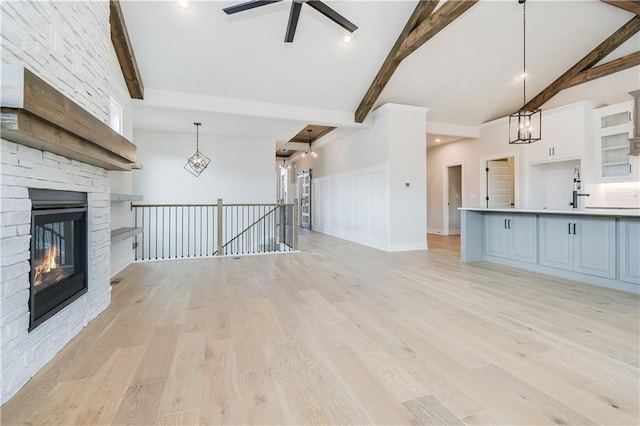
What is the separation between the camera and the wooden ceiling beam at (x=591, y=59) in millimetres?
5158

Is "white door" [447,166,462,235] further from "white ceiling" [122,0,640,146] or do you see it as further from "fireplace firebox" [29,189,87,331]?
"fireplace firebox" [29,189,87,331]

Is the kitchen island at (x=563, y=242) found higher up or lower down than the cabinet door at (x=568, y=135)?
lower down

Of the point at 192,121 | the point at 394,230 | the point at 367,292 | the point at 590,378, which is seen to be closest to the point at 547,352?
the point at 590,378

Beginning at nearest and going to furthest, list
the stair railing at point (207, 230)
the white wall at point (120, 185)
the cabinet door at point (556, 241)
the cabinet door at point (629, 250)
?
1. the cabinet door at point (629, 250)
2. the cabinet door at point (556, 241)
3. the white wall at point (120, 185)
4. the stair railing at point (207, 230)

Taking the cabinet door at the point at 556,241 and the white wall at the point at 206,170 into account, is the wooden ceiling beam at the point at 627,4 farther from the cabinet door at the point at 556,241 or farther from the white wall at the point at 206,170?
the white wall at the point at 206,170

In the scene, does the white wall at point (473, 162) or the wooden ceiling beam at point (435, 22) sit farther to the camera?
the white wall at point (473, 162)

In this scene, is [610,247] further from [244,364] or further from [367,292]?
[244,364]

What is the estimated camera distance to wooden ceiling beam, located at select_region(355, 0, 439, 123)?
434 cm

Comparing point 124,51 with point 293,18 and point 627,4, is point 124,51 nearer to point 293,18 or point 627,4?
point 293,18

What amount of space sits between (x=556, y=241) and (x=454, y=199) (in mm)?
5778

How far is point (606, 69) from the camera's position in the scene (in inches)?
222

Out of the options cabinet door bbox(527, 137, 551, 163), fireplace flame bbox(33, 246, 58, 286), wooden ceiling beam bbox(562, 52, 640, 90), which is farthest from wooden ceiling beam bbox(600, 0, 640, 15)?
fireplace flame bbox(33, 246, 58, 286)

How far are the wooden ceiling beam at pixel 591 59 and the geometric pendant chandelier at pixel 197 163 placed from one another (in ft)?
23.7

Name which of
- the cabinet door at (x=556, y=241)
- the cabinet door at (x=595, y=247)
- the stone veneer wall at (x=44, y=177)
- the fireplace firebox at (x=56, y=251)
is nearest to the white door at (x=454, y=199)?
the cabinet door at (x=556, y=241)
